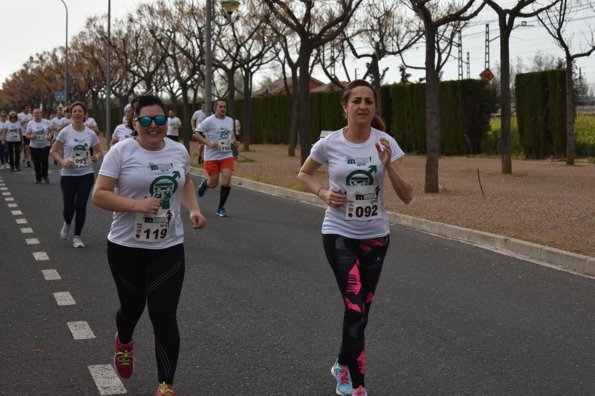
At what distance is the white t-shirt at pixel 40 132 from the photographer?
66.6ft

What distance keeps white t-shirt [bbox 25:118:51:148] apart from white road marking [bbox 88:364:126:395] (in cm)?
1572

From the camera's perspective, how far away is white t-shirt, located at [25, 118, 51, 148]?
2030 centimetres

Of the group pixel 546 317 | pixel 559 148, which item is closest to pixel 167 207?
pixel 546 317

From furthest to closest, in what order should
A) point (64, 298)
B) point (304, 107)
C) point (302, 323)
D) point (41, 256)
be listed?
1. point (304, 107)
2. point (41, 256)
3. point (64, 298)
4. point (302, 323)

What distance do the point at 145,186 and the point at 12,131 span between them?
73.4 feet

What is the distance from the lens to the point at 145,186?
15.4 feet

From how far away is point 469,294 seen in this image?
307 inches

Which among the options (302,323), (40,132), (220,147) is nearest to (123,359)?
(302,323)

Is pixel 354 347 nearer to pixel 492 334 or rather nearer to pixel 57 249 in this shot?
pixel 492 334

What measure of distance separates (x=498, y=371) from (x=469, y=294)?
8.11ft

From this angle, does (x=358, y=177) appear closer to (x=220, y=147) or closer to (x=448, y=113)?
(x=220, y=147)

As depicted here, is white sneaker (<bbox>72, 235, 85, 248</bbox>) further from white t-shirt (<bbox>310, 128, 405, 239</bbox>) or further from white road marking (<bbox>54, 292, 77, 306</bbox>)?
white t-shirt (<bbox>310, 128, 405, 239</bbox>)

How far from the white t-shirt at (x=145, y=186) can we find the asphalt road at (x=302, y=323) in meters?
0.91

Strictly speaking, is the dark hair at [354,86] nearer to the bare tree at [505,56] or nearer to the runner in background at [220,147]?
the runner in background at [220,147]
